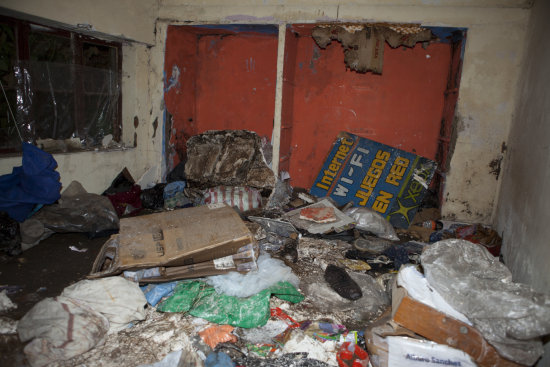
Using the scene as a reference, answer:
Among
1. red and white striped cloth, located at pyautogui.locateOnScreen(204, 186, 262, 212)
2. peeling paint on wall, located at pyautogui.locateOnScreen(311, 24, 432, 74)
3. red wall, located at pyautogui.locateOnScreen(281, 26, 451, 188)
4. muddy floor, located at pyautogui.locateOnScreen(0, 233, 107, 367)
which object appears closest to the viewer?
muddy floor, located at pyautogui.locateOnScreen(0, 233, 107, 367)

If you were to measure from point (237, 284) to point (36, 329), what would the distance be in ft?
4.17

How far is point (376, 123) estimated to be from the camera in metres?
5.09

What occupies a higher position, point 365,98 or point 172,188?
point 365,98

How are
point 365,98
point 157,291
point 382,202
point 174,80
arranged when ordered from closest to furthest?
1. point 157,291
2. point 382,202
3. point 174,80
4. point 365,98

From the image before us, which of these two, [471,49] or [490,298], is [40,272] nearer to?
[490,298]

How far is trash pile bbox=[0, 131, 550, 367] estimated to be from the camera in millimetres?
1879

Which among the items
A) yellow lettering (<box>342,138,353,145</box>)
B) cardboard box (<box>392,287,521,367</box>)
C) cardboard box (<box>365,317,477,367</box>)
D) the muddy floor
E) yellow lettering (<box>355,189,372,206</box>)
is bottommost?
the muddy floor

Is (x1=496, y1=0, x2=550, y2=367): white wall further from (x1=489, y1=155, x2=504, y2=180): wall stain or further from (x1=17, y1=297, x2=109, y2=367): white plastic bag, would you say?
(x1=17, y1=297, x2=109, y2=367): white plastic bag

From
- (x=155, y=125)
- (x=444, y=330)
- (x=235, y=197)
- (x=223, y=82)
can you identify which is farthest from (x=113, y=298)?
(x=223, y=82)

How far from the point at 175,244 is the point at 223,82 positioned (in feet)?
11.8

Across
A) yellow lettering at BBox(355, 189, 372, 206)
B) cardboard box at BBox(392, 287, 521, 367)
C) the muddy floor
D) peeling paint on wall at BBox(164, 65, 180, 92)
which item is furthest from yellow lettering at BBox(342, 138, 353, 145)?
the muddy floor

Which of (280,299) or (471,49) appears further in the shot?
(471,49)

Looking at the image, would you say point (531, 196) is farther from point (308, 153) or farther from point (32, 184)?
point (32, 184)

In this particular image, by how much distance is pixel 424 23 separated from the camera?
13.2ft
